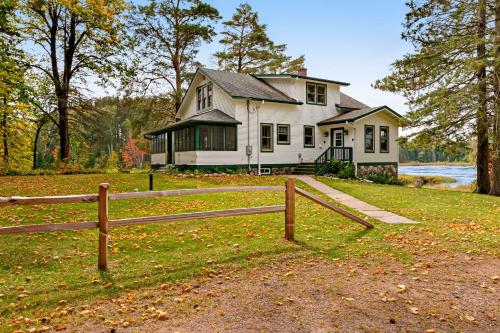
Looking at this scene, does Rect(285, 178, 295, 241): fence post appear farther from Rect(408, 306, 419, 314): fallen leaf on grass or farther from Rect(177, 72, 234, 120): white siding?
Rect(177, 72, 234, 120): white siding

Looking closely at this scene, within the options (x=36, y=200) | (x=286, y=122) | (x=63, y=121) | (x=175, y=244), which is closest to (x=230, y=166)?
(x=286, y=122)

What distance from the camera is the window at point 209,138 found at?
800 inches

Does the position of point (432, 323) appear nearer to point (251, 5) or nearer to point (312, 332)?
point (312, 332)

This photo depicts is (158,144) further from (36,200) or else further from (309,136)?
(36,200)

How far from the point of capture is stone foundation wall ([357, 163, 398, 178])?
24.3 metres

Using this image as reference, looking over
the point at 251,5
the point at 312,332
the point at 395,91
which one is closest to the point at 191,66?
the point at 251,5

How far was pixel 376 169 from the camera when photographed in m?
25.1

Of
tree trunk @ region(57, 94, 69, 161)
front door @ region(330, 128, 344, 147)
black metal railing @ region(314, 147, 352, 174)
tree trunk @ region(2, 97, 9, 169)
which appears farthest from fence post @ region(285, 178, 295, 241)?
tree trunk @ region(2, 97, 9, 169)

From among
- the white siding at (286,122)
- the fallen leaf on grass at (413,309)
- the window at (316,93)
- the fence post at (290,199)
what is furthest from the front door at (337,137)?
the fallen leaf on grass at (413,309)

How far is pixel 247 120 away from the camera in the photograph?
21.9 m

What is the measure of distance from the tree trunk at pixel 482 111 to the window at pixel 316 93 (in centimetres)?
1037

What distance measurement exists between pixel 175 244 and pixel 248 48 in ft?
110

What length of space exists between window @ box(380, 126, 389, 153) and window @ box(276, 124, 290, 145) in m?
7.60

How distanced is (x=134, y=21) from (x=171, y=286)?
31.5 m
